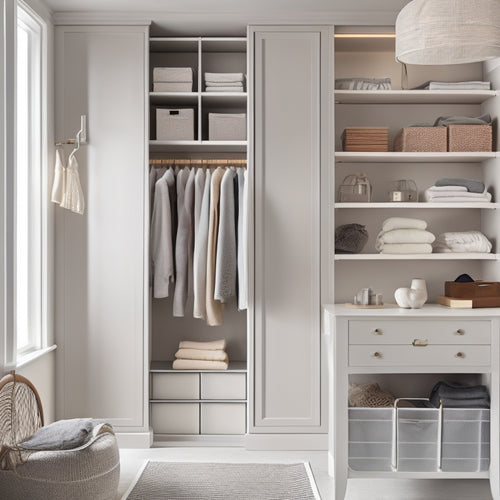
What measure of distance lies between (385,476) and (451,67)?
258cm

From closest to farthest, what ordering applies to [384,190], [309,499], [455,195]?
[309,499]
[455,195]
[384,190]

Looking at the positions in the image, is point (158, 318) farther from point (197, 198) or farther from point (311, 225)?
point (311, 225)

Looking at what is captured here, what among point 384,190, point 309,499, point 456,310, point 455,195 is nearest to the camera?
point 309,499

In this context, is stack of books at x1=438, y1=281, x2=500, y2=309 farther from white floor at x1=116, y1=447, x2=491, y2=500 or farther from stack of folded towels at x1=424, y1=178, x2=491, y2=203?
white floor at x1=116, y1=447, x2=491, y2=500

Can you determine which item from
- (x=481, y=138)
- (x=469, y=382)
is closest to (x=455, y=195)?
(x=481, y=138)

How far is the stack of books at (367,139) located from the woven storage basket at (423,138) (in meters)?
0.13

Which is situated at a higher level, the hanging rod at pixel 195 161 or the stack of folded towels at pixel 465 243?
the hanging rod at pixel 195 161

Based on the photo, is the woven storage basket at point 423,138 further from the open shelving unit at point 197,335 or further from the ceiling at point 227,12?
the open shelving unit at point 197,335

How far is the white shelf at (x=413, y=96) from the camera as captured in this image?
4219 millimetres

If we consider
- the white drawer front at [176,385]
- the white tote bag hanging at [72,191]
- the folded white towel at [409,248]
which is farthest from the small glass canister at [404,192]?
the white tote bag hanging at [72,191]

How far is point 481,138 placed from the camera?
4.23 metres

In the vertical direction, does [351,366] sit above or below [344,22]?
below

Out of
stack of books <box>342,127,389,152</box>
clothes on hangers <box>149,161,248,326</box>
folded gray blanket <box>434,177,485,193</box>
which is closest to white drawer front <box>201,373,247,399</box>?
clothes on hangers <box>149,161,248,326</box>

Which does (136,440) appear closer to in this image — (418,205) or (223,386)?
(223,386)
